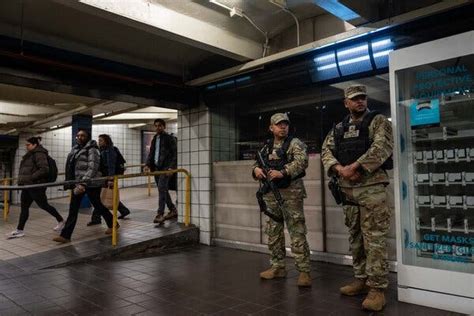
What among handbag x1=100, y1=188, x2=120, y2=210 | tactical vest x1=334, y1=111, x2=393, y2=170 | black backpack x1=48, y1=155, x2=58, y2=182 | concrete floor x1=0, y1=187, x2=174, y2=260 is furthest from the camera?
handbag x1=100, y1=188, x2=120, y2=210

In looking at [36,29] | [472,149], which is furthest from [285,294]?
[36,29]

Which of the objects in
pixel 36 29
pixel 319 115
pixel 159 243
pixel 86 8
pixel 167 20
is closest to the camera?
pixel 86 8

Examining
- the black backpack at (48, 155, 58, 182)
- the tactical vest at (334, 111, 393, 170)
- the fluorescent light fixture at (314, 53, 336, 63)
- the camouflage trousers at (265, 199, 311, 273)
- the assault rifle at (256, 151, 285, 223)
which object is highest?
the fluorescent light fixture at (314, 53, 336, 63)

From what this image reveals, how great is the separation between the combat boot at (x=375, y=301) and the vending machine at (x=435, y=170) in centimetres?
29

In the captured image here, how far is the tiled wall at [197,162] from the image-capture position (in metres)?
6.22

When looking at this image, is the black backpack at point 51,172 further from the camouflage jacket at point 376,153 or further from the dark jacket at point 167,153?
the camouflage jacket at point 376,153

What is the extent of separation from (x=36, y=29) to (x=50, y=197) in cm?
993

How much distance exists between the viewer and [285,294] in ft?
11.7

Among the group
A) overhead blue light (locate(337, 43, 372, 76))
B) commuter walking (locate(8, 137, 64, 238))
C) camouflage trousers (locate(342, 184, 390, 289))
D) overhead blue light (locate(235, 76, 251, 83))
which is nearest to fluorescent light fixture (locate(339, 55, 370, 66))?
overhead blue light (locate(337, 43, 372, 76))

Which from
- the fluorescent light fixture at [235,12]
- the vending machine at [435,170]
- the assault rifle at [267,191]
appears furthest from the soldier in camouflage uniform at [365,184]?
the fluorescent light fixture at [235,12]

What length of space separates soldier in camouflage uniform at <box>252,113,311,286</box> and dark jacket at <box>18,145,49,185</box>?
3.86m

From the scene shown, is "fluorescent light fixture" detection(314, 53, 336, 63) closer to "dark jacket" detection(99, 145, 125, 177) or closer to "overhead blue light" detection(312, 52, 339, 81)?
"overhead blue light" detection(312, 52, 339, 81)

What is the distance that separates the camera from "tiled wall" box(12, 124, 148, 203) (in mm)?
13445

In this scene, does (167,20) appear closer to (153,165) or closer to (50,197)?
(153,165)
